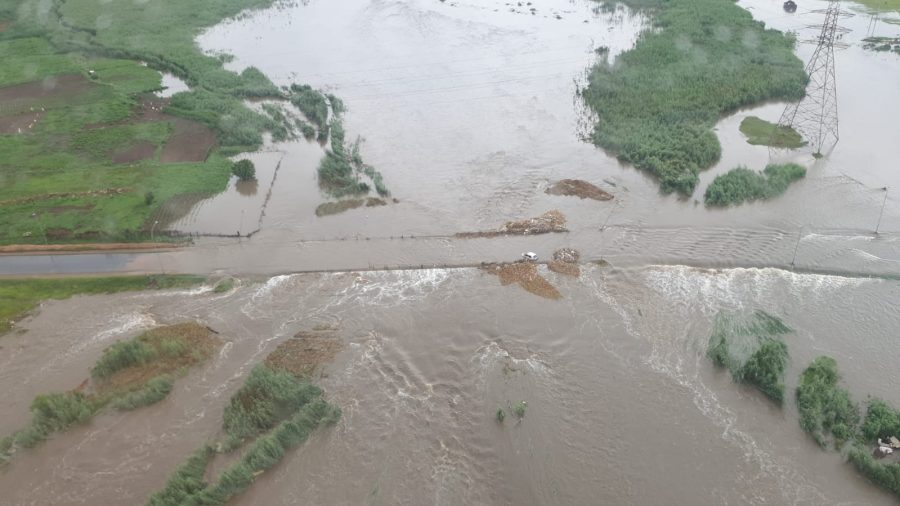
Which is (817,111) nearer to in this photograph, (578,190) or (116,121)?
(578,190)

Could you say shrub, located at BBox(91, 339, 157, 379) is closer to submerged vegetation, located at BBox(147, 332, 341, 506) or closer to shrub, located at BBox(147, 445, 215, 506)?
submerged vegetation, located at BBox(147, 332, 341, 506)

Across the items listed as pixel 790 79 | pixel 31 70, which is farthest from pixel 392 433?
pixel 31 70

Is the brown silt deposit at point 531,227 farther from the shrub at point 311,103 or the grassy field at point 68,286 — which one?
the shrub at point 311,103

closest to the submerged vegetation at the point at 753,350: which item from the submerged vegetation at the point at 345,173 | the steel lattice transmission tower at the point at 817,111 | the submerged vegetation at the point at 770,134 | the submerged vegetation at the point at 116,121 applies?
the submerged vegetation at the point at 770,134

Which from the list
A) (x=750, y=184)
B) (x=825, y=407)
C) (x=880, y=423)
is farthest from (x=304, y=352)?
(x=750, y=184)

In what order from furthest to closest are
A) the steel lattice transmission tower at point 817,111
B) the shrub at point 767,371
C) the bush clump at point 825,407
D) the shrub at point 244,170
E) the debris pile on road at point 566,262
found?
the steel lattice transmission tower at point 817,111 → the shrub at point 244,170 → the debris pile on road at point 566,262 → the shrub at point 767,371 → the bush clump at point 825,407

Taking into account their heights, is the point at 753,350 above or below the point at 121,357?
below

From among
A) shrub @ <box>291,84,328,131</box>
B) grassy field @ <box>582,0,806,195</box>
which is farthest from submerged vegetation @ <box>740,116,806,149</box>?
shrub @ <box>291,84,328,131</box>
